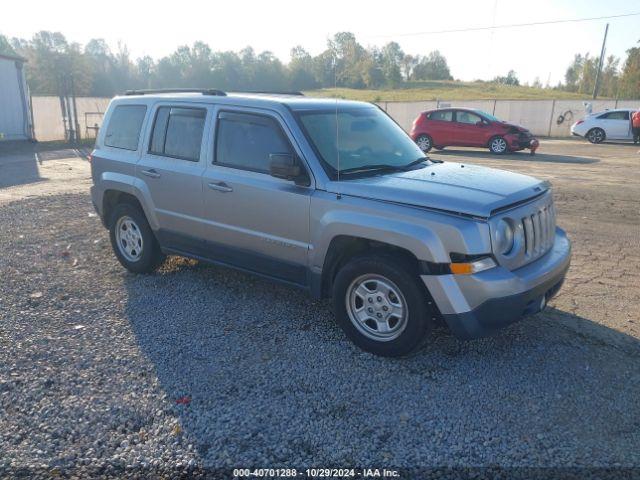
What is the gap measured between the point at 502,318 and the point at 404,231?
89cm

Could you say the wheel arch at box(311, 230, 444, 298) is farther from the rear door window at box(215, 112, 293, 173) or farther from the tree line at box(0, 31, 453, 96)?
the tree line at box(0, 31, 453, 96)

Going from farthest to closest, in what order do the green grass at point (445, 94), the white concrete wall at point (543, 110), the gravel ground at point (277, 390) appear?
the green grass at point (445, 94) < the white concrete wall at point (543, 110) < the gravel ground at point (277, 390)

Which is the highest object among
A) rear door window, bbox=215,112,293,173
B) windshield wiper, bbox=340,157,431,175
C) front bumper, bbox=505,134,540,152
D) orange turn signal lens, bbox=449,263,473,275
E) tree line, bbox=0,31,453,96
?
tree line, bbox=0,31,453,96

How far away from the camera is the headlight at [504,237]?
12.0 ft

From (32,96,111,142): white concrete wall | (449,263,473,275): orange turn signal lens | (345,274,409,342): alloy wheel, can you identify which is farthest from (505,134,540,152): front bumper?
(32,96,111,142): white concrete wall

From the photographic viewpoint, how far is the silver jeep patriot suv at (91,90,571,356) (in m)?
3.65

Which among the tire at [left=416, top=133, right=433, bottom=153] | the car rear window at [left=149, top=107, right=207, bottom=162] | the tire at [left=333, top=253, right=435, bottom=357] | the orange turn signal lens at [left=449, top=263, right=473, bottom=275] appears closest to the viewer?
the orange turn signal lens at [left=449, top=263, right=473, bottom=275]

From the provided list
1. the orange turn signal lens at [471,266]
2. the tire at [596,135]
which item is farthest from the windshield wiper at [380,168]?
the tire at [596,135]

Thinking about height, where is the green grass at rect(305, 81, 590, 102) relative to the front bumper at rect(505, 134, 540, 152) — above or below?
above

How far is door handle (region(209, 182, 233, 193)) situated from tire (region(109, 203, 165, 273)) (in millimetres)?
1248

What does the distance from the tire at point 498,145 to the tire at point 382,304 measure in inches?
637

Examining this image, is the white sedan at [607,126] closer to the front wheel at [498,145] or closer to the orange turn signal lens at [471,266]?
the front wheel at [498,145]

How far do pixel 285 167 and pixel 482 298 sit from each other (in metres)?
1.75

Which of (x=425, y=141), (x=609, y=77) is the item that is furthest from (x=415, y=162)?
(x=609, y=77)
